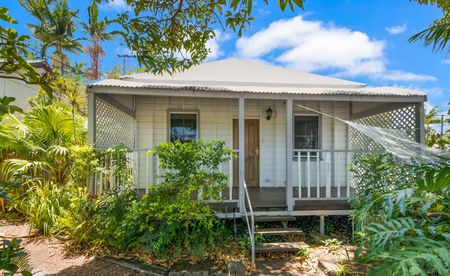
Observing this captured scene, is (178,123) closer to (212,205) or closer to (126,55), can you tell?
(212,205)

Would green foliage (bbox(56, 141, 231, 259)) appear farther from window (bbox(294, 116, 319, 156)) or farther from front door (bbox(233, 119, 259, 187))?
window (bbox(294, 116, 319, 156))

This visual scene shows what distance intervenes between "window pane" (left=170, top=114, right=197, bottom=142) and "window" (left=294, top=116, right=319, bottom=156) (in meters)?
3.05

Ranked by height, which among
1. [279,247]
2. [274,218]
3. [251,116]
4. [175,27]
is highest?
[175,27]

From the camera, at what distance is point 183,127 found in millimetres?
7477

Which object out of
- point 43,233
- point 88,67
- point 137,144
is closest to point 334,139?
point 137,144

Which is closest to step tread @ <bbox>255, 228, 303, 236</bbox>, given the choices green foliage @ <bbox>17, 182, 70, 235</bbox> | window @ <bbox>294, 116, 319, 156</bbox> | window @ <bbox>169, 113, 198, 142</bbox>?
window @ <bbox>294, 116, 319, 156</bbox>

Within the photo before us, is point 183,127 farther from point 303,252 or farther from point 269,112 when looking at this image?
point 303,252

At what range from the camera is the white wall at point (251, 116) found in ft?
23.9

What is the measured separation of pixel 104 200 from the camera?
4570 mm

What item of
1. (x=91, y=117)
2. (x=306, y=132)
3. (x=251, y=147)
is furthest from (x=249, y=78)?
(x=91, y=117)

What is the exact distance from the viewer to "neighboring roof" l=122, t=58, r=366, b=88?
693 cm

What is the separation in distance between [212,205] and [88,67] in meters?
19.1

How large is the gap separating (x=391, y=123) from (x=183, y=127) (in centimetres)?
545

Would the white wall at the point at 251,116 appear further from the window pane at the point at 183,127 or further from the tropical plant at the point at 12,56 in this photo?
the tropical plant at the point at 12,56
